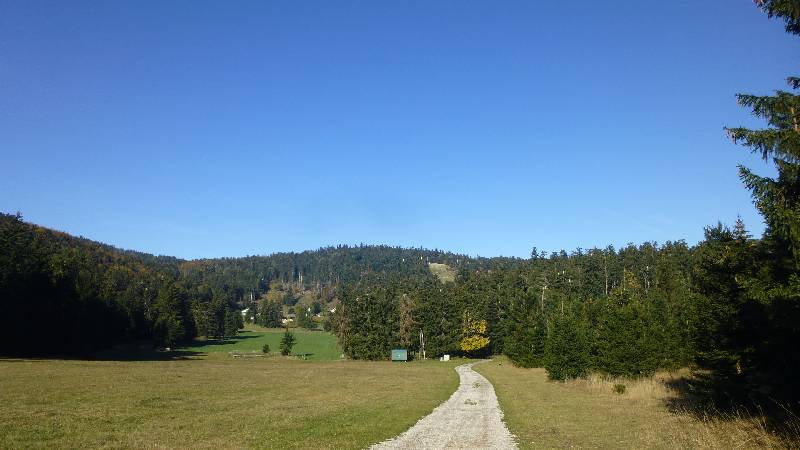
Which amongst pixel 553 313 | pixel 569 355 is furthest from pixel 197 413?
pixel 553 313

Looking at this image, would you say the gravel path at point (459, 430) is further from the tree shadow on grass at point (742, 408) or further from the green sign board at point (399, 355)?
the green sign board at point (399, 355)

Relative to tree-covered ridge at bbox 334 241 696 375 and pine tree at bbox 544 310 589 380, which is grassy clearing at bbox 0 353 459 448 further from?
tree-covered ridge at bbox 334 241 696 375

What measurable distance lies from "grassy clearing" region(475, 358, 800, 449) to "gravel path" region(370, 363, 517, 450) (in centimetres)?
68

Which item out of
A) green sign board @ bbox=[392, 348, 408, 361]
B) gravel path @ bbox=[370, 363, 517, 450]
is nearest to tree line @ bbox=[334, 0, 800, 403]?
green sign board @ bbox=[392, 348, 408, 361]

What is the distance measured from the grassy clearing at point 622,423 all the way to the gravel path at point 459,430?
2.22ft

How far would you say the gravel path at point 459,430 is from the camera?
18.0 m

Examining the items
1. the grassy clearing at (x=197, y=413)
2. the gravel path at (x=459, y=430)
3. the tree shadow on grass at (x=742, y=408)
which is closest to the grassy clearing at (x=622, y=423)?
the tree shadow on grass at (x=742, y=408)

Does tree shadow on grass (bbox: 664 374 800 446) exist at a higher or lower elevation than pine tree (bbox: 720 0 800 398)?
lower

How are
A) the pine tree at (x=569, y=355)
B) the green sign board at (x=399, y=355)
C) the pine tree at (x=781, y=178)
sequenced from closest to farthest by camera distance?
the pine tree at (x=781, y=178) → the pine tree at (x=569, y=355) → the green sign board at (x=399, y=355)

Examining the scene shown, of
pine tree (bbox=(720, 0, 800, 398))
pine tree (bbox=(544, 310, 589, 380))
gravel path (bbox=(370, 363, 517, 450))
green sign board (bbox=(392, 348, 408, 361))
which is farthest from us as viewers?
green sign board (bbox=(392, 348, 408, 361))

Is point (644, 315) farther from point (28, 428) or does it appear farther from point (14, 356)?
point (14, 356)

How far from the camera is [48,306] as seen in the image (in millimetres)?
84562

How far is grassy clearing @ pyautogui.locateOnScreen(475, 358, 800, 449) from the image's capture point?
59.2 ft

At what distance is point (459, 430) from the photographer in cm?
2139
